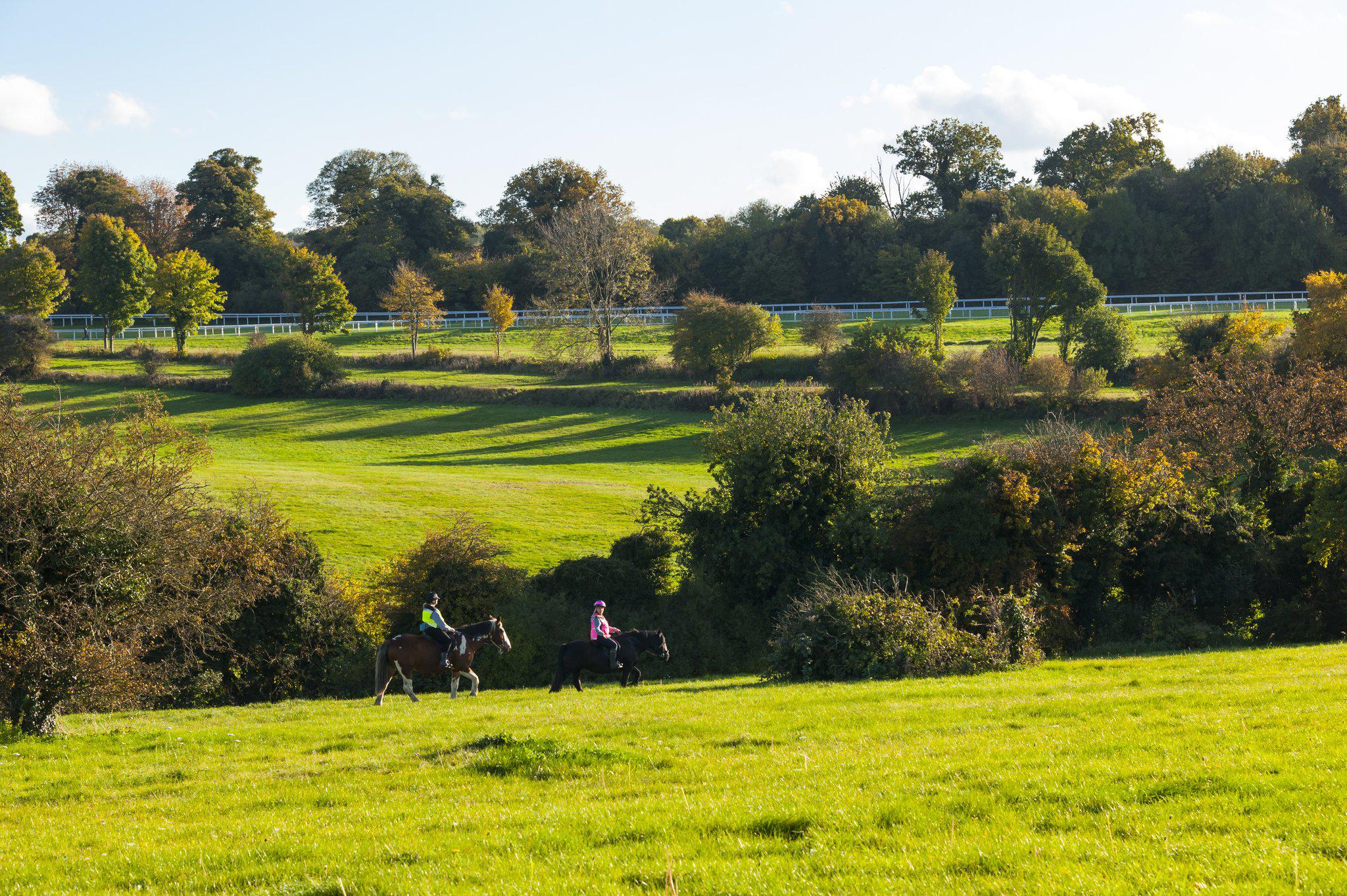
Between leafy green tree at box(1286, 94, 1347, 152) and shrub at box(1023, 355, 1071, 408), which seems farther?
leafy green tree at box(1286, 94, 1347, 152)

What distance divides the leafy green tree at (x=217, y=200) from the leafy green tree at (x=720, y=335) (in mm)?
64959

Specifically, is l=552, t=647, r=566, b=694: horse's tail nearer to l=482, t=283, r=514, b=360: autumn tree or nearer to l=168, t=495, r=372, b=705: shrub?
l=168, t=495, r=372, b=705: shrub

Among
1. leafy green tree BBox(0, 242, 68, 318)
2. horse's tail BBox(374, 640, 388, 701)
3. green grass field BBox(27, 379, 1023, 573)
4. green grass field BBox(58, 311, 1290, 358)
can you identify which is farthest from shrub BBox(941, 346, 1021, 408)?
leafy green tree BBox(0, 242, 68, 318)

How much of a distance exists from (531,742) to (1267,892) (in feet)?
25.2

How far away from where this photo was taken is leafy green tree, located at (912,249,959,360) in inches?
2899

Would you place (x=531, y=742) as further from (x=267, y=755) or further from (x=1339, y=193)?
(x=1339, y=193)

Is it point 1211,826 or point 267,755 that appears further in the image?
point 267,755

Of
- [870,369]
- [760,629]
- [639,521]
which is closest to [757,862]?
[760,629]

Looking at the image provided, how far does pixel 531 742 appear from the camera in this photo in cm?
1167

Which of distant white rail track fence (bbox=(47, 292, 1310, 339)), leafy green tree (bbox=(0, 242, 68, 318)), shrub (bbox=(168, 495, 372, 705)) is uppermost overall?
leafy green tree (bbox=(0, 242, 68, 318))

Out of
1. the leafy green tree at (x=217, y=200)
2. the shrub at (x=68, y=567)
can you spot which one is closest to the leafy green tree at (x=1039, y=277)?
the shrub at (x=68, y=567)

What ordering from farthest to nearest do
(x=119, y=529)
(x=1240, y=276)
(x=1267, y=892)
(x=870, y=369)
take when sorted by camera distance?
(x=1240, y=276), (x=870, y=369), (x=119, y=529), (x=1267, y=892)

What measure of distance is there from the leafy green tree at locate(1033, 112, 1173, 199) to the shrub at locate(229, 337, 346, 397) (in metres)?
76.8

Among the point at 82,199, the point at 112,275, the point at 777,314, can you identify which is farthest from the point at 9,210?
the point at 777,314
